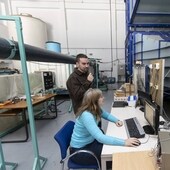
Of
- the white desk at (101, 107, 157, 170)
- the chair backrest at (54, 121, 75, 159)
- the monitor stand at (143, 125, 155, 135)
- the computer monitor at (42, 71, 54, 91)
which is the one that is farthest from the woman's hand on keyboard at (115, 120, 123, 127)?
the computer monitor at (42, 71, 54, 91)

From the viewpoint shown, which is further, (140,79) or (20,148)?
(140,79)

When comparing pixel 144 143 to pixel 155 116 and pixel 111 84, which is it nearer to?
pixel 155 116

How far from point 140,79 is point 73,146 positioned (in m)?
1.80

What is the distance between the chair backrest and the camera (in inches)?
53.8

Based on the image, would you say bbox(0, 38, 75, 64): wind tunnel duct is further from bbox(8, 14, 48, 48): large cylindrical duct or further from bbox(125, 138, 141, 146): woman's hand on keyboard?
bbox(8, 14, 48, 48): large cylindrical duct

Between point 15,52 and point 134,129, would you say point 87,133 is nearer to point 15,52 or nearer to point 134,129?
point 134,129

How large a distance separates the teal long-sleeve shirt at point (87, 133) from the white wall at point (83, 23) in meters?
6.05

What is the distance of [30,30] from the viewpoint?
6.01 metres

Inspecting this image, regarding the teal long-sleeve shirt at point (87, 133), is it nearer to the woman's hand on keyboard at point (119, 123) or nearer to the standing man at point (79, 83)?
the woman's hand on keyboard at point (119, 123)

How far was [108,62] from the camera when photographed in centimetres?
751

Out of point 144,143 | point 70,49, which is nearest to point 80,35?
point 70,49

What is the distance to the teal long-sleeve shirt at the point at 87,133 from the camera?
1279 millimetres

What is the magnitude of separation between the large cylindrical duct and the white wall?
0.84 metres

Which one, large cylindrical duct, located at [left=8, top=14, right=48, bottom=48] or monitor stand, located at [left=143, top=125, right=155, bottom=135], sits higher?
large cylindrical duct, located at [left=8, top=14, right=48, bottom=48]
